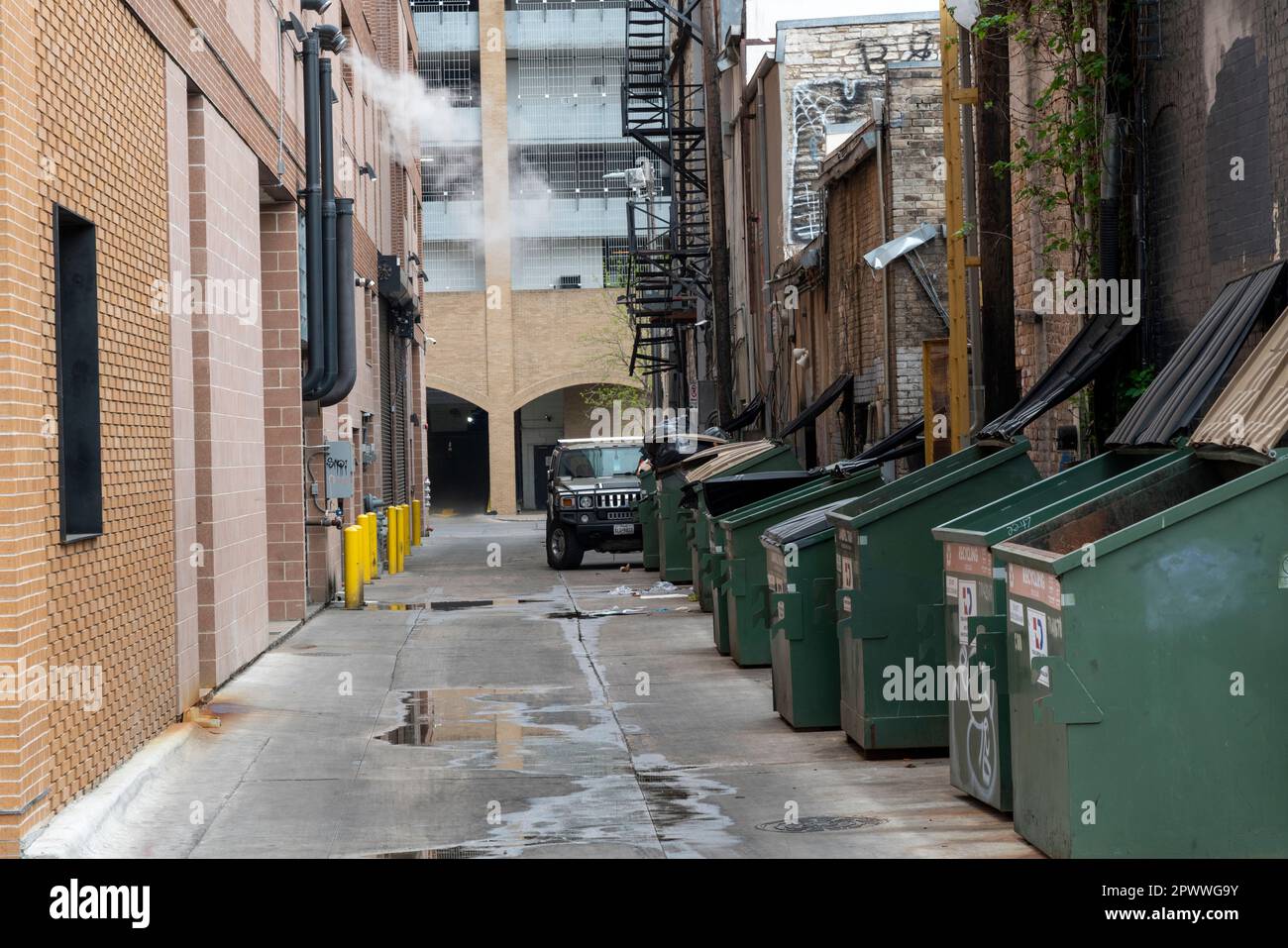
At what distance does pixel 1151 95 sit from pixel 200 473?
7.27 m

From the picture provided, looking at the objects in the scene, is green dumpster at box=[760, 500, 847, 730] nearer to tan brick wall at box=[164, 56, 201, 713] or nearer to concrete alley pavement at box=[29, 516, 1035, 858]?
concrete alley pavement at box=[29, 516, 1035, 858]

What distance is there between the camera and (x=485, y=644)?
1559cm

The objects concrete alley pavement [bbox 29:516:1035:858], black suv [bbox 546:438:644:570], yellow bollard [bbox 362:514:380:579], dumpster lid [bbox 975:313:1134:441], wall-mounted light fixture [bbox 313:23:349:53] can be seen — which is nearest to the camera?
concrete alley pavement [bbox 29:516:1035:858]

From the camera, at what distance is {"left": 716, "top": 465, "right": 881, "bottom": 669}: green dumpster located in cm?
1245

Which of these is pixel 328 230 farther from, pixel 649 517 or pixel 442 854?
pixel 442 854

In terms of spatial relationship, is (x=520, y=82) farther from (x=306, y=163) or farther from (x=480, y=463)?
(x=306, y=163)

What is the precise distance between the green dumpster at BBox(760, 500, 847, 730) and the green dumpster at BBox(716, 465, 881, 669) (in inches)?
74.7

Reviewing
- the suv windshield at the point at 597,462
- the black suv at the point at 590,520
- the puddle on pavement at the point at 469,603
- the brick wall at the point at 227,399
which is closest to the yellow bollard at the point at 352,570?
the puddle on pavement at the point at 469,603

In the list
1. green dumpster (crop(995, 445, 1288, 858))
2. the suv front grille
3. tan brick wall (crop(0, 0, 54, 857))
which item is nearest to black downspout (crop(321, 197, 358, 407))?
the suv front grille

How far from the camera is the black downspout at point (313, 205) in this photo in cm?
1648

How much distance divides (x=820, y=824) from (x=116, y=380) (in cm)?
461

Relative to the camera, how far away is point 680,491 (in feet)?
71.8

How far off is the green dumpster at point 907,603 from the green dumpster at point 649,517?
14929mm

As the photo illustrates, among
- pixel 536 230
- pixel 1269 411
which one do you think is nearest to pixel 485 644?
pixel 1269 411
